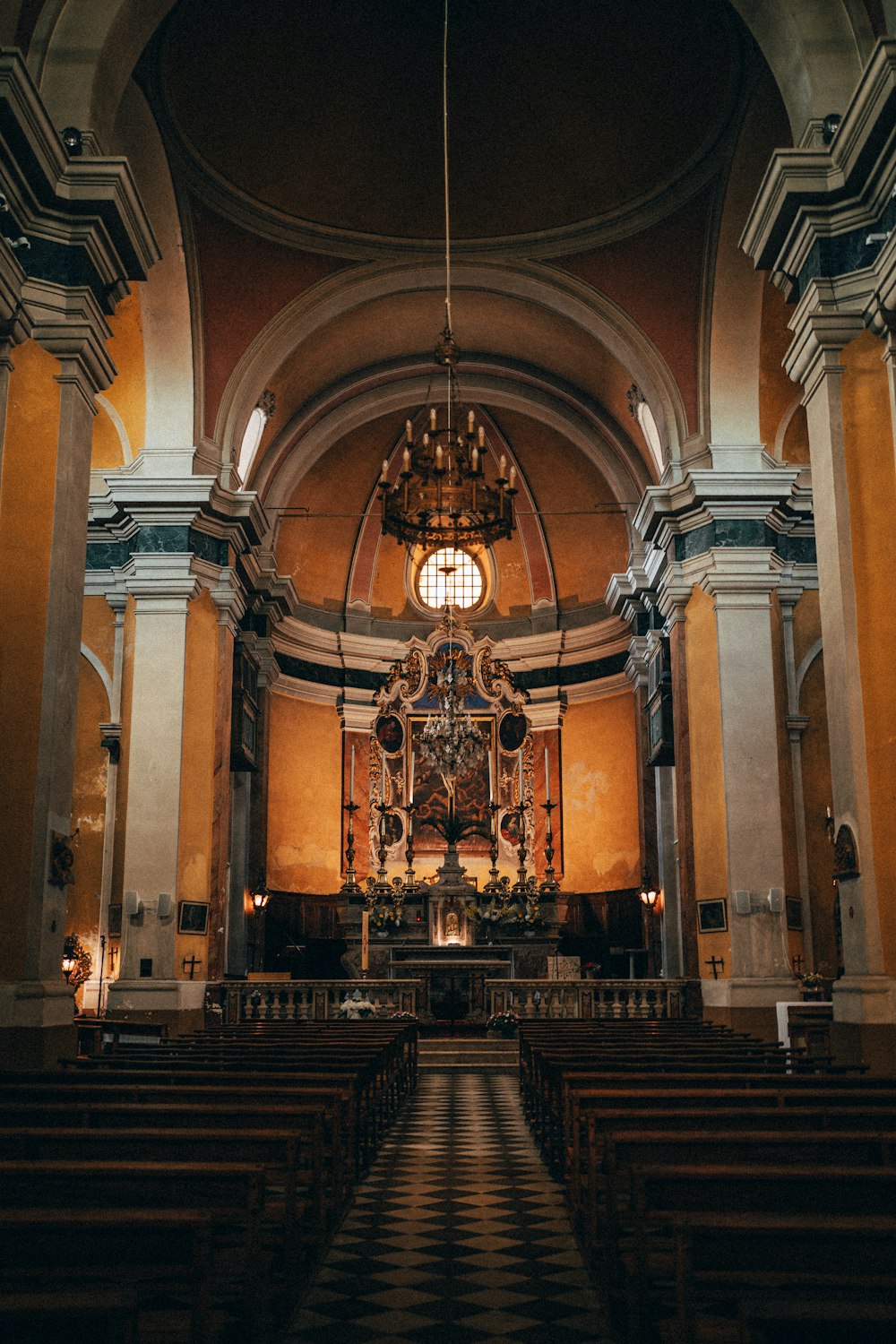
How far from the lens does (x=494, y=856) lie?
2177cm

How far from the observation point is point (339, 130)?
14656mm

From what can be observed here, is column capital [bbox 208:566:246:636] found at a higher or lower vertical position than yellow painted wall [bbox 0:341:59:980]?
higher

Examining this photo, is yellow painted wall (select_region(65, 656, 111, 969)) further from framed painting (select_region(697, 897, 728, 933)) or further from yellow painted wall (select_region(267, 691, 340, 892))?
framed painting (select_region(697, 897, 728, 933))

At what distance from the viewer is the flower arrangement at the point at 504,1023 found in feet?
49.3

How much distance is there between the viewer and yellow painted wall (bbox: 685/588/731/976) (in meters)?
Result: 14.3

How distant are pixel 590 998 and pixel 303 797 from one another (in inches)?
329

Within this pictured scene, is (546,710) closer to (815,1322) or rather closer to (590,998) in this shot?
(590,998)

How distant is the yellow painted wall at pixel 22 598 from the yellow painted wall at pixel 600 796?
45.4 ft

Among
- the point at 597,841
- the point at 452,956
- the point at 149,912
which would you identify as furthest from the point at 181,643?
the point at 597,841

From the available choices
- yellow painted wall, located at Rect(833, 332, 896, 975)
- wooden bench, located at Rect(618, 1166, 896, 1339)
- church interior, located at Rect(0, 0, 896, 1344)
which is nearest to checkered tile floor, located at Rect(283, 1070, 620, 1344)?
church interior, located at Rect(0, 0, 896, 1344)

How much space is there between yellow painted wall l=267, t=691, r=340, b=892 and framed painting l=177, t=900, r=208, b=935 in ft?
20.1

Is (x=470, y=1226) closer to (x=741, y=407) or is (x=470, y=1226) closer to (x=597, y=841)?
(x=741, y=407)

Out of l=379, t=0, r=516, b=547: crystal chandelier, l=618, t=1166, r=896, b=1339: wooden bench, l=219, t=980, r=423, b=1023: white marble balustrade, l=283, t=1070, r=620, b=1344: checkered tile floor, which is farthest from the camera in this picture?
l=219, t=980, r=423, b=1023: white marble balustrade

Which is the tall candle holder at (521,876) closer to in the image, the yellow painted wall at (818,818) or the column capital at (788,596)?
the yellow painted wall at (818,818)
